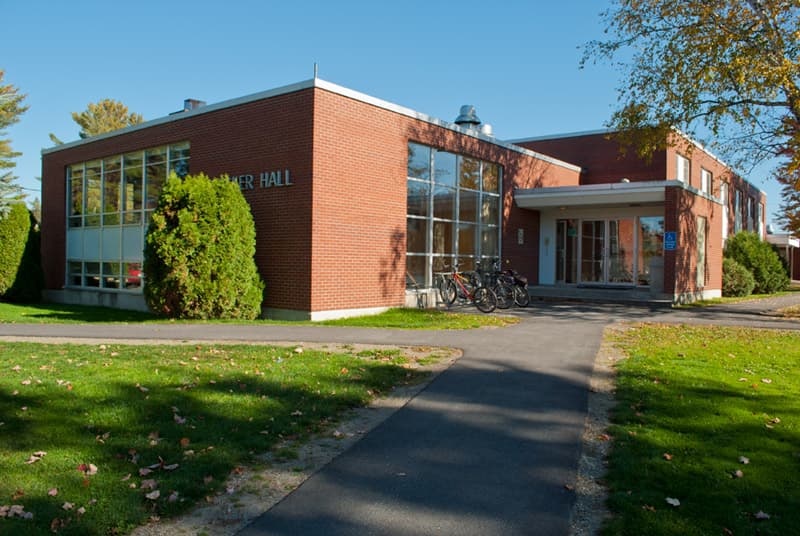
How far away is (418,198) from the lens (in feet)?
54.2

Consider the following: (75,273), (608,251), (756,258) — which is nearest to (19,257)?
(75,273)

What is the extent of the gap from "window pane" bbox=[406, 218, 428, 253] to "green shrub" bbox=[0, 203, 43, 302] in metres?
14.0

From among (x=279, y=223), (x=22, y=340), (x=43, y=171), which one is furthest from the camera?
(x=43, y=171)

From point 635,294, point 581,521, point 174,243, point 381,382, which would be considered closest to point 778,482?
point 581,521

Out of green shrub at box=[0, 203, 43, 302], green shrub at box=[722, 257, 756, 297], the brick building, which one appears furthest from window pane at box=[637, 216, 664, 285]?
green shrub at box=[0, 203, 43, 302]

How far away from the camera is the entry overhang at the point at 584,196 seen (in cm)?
1951

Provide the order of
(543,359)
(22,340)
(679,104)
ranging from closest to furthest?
(543,359), (22,340), (679,104)

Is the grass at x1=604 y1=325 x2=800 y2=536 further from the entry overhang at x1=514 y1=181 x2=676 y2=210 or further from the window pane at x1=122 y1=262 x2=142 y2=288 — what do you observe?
the window pane at x1=122 y1=262 x2=142 y2=288

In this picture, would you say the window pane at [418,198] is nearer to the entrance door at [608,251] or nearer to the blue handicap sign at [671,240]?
the blue handicap sign at [671,240]

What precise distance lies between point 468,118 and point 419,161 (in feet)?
18.2

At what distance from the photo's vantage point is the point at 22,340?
10.4 meters

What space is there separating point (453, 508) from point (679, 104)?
1608cm

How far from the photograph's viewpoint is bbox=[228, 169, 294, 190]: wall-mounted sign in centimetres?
1401

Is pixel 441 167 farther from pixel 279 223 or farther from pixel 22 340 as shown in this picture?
pixel 22 340
